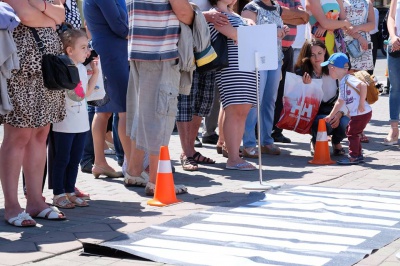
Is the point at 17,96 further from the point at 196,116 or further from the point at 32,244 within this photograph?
the point at 196,116

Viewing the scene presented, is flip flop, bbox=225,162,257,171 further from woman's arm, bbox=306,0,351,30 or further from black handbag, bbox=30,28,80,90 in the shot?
black handbag, bbox=30,28,80,90

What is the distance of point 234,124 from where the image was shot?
8844mm

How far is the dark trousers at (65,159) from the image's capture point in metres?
6.91

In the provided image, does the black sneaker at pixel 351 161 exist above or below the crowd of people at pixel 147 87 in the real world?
below

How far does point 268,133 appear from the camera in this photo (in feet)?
33.9

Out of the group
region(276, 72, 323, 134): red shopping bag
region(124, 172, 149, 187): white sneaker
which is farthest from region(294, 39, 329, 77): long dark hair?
region(124, 172, 149, 187): white sneaker

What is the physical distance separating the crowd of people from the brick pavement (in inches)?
6.7

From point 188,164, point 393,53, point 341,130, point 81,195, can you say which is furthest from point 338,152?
point 81,195

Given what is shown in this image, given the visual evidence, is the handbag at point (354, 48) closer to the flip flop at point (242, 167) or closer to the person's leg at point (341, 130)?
the person's leg at point (341, 130)

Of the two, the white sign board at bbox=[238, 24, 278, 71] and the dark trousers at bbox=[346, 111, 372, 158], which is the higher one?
the white sign board at bbox=[238, 24, 278, 71]

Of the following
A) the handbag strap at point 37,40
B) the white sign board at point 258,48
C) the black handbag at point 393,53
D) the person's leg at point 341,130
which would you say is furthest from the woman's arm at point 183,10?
the black handbag at point 393,53

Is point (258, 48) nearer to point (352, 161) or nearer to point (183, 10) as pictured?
point (183, 10)

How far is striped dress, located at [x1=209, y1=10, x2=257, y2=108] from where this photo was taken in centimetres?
880

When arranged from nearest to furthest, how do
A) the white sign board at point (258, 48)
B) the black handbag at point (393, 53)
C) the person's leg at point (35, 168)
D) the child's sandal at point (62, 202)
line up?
1. the person's leg at point (35, 168)
2. the child's sandal at point (62, 202)
3. the white sign board at point (258, 48)
4. the black handbag at point (393, 53)
